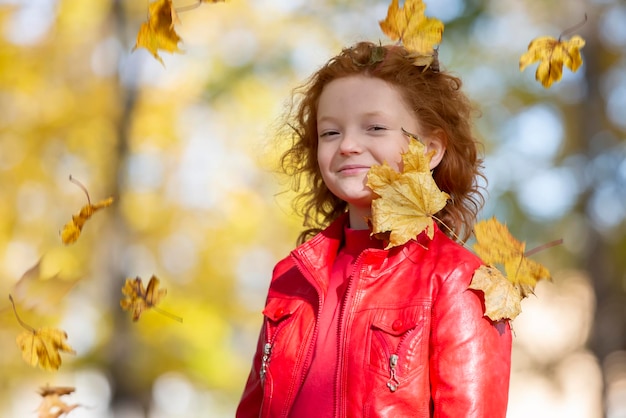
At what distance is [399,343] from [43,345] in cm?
109

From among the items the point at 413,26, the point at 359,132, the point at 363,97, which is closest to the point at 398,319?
the point at 359,132

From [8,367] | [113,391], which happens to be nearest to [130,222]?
[113,391]

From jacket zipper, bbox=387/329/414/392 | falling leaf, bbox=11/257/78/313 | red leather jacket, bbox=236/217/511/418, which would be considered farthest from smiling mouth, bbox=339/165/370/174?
falling leaf, bbox=11/257/78/313

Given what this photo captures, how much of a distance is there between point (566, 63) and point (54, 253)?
8.50 m

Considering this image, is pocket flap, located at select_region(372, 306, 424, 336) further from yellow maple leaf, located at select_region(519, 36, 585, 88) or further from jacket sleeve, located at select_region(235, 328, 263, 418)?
yellow maple leaf, located at select_region(519, 36, 585, 88)

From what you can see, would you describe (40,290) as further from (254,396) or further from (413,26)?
(413,26)

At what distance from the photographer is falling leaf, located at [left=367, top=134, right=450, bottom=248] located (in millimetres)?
2033

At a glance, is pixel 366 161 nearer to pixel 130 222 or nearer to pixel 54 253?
pixel 130 222

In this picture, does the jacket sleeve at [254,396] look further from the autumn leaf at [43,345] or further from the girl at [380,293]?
the autumn leaf at [43,345]

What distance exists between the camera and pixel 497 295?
1945 mm

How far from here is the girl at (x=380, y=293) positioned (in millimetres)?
1920

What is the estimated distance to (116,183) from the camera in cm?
928

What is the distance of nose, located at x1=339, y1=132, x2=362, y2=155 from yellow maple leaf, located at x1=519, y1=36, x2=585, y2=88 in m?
0.48

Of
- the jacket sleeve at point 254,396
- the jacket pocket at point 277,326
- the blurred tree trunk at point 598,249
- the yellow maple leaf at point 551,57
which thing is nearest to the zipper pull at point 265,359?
the jacket pocket at point 277,326
